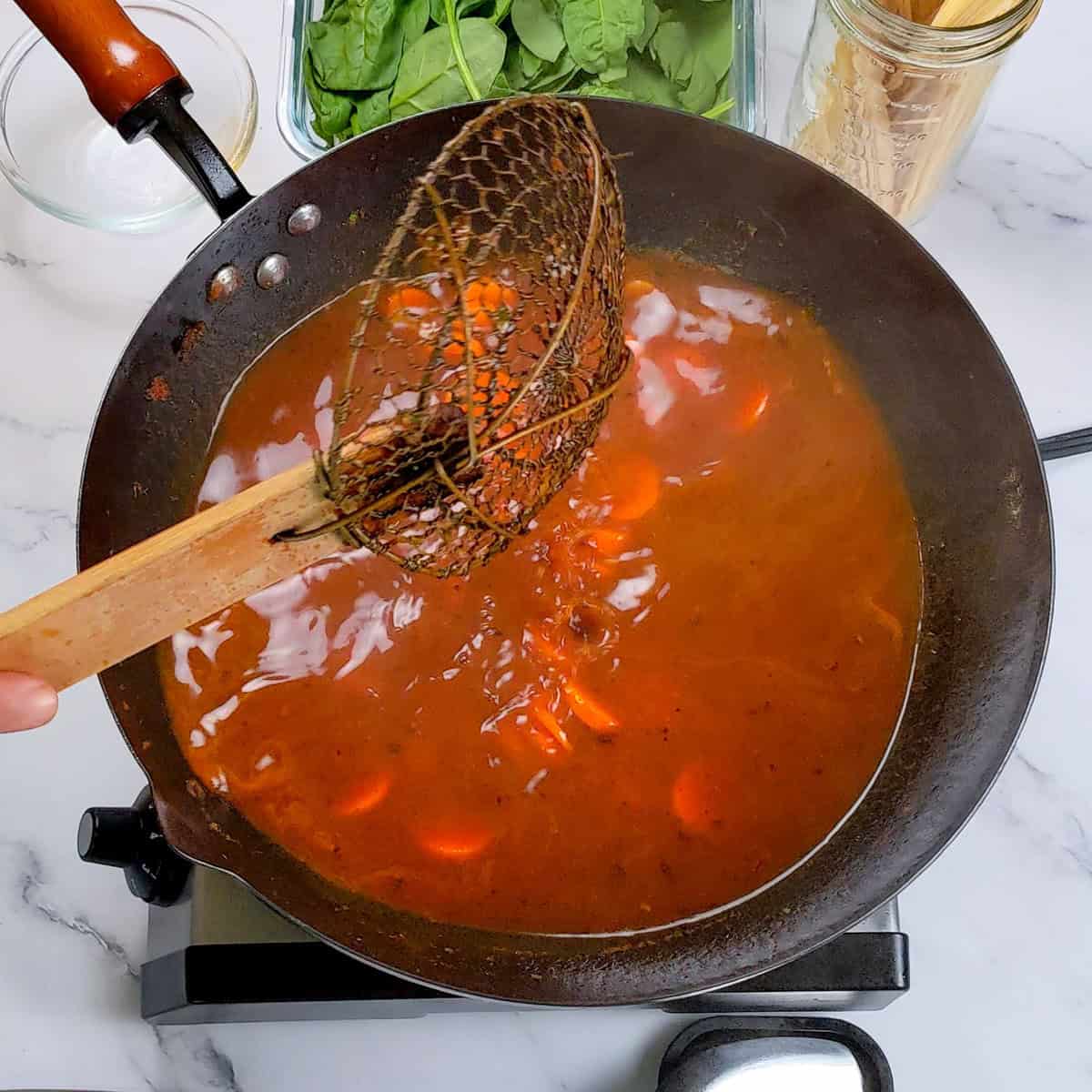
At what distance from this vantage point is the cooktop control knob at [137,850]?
45.2 inches

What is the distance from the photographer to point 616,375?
3.54 ft

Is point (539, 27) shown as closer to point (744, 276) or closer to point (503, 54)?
point (503, 54)

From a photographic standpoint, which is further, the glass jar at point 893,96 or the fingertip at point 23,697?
the glass jar at point 893,96

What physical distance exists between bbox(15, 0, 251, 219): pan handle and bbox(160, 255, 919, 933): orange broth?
41 cm

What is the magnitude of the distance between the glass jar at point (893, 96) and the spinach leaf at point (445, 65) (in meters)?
0.37

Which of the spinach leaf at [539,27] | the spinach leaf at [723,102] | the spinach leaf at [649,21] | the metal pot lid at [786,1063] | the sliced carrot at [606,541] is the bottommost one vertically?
the metal pot lid at [786,1063]

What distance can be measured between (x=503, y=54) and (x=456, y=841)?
2.91 feet

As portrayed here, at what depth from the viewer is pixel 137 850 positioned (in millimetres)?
1181

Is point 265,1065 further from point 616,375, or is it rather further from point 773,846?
point 616,375

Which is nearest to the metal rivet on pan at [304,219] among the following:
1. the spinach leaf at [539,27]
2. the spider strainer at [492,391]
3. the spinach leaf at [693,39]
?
the spider strainer at [492,391]

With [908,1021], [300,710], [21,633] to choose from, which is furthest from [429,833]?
[908,1021]

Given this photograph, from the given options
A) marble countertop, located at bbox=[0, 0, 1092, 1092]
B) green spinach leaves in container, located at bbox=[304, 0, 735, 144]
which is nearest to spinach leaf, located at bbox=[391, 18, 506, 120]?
green spinach leaves in container, located at bbox=[304, 0, 735, 144]

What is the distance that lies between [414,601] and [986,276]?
84 centimetres

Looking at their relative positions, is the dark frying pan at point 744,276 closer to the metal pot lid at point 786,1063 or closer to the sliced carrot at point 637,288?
the sliced carrot at point 637,288
